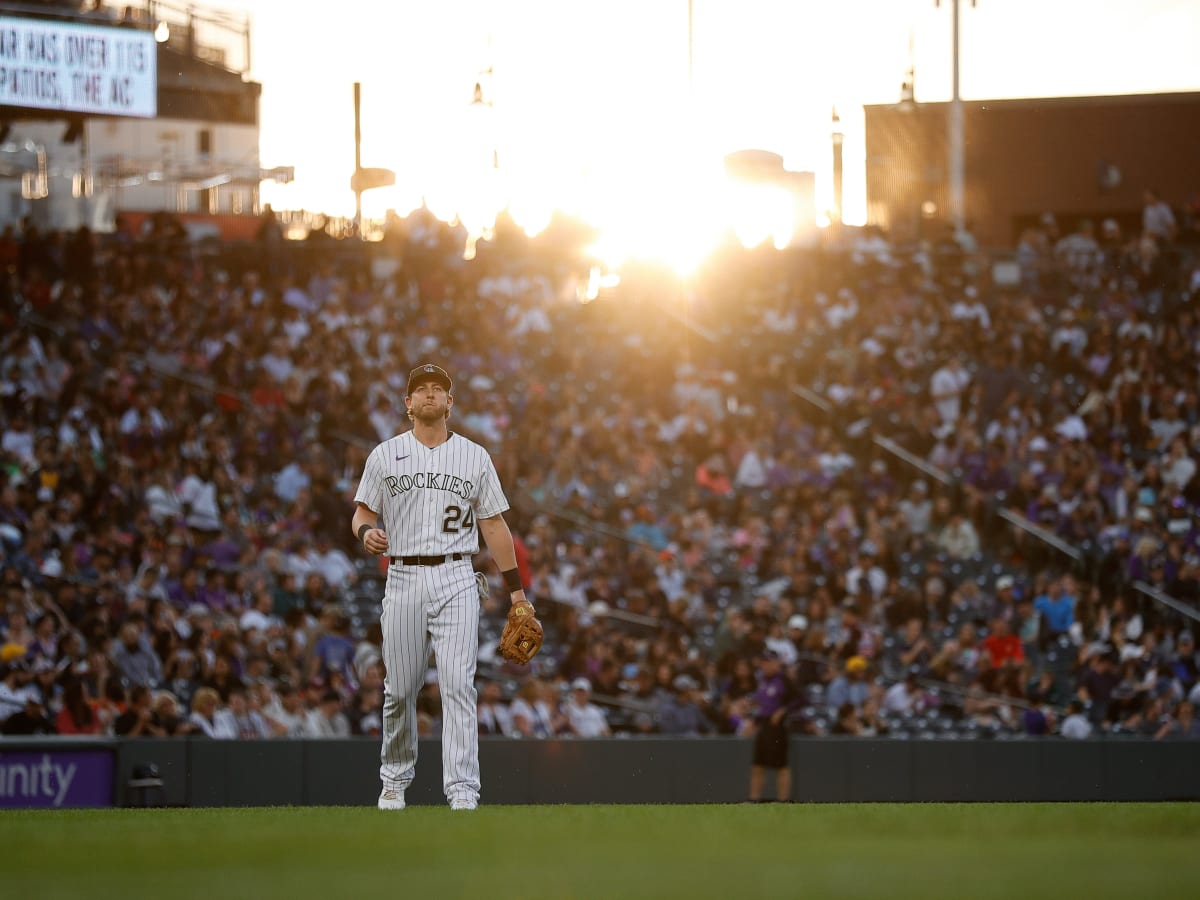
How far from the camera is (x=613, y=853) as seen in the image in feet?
19.7

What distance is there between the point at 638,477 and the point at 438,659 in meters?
14.6

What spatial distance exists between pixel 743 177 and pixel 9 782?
2668 centimetres

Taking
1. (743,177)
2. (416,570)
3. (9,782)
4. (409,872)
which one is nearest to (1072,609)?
(9,782)

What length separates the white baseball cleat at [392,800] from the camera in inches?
326

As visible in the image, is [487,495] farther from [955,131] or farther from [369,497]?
[955,131]

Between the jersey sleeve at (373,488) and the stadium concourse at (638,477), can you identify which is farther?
the stadium concourse at (638,477)

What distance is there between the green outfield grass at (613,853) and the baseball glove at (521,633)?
109 centimetres

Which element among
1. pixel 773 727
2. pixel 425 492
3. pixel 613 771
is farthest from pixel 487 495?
pixel 613 771

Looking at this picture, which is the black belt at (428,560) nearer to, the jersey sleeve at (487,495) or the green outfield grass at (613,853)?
the jersey sleeve at (487,495)

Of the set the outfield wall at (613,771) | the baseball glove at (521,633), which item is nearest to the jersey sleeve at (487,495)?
the baseball glove at (521,633)

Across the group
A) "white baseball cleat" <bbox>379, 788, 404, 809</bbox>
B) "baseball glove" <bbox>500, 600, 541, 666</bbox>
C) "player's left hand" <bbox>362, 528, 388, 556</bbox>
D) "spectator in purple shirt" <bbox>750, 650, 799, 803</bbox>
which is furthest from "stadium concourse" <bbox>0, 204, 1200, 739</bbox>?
"player's left hand" <bbox>362, 528, 388, 556</bbox>

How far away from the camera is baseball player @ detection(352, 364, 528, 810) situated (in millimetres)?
8266

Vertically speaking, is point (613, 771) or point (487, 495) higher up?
point (487, 495)

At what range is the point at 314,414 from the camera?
22.2m
